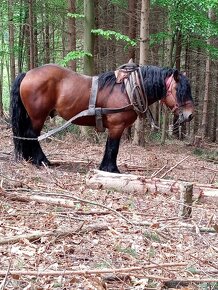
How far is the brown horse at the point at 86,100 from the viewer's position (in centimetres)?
720

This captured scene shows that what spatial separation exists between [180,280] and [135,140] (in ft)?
28.9

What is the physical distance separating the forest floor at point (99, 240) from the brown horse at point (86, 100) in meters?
1.37

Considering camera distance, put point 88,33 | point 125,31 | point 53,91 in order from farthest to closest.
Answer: point 125,31
point 88,33
point 53,91

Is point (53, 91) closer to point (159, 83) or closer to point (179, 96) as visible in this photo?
point (159, 83)

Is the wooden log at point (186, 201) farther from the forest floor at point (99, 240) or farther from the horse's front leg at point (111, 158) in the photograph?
the horse's front leg at point (111, 158)

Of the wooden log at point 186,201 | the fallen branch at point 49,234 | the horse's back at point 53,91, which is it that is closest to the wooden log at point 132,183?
the wooden log at point 186,201

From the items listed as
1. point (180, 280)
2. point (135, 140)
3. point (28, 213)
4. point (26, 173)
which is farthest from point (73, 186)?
point (135, 140)

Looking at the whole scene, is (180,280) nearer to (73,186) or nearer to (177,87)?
(73,186)

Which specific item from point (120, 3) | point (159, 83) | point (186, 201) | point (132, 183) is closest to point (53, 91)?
point (159, 83)

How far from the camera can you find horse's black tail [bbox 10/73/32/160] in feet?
24.3

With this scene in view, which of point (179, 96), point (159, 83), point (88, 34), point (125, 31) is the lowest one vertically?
point (179, 96)

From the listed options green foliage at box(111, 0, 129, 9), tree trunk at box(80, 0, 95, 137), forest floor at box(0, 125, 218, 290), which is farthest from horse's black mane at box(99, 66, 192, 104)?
green foliage at box(111, 0, 129, 9)

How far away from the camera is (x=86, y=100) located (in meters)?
7.41

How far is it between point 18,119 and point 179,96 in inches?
119
